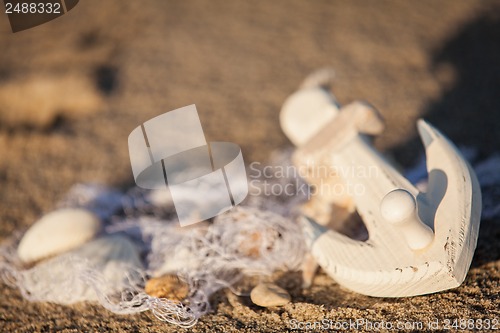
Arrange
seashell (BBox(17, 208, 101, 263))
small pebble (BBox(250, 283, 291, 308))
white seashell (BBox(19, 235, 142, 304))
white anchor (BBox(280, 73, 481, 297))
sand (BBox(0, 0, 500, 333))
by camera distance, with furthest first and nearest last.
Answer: sand (BBox(0, 0, 500, 333)) → seashell (BBox(17, 208, 101, 263)) → white seashell (BBox(19, 235, 142, 304)) → small pebble (BBox(250, 283, 291, 308)) → white anchor (BBox(280, 73, 481, 297))

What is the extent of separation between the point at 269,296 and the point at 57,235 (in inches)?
33.1

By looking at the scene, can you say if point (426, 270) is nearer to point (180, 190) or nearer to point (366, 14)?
point (180, 190)

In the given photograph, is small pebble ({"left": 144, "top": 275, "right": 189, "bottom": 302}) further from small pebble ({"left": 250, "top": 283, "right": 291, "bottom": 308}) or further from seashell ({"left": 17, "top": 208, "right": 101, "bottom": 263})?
seashell ({"left": 17, "top": 208, "right": 101, "bottom": 263})

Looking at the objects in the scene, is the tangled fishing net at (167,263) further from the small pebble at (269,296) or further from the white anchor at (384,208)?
the white anchor at (384,208)

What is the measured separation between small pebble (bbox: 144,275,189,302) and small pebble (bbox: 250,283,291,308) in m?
0.22

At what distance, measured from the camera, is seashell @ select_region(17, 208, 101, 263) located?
1825 mm

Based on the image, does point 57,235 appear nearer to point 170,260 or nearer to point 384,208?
point 170,260

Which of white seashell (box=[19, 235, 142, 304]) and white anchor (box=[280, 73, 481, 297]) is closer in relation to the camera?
white anchor (box=[280, 73, 481, 297])

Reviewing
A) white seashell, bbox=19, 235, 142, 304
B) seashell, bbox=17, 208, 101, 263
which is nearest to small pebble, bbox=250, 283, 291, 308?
white seashell, bbox=19, 235, 142, 304

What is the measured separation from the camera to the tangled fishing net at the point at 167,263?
1.57 m

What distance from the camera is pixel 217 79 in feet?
9.64

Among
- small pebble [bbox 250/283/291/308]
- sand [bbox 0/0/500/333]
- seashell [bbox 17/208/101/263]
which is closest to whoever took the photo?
small pebble [bbox 250/283/291/308]

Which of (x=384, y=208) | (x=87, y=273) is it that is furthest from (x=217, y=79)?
(x=384, y=208)

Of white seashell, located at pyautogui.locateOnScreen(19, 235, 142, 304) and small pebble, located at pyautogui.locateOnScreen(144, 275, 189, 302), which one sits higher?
small pebble, located at pyautogui.locateOnScreen(144, 275, 189, 302)
